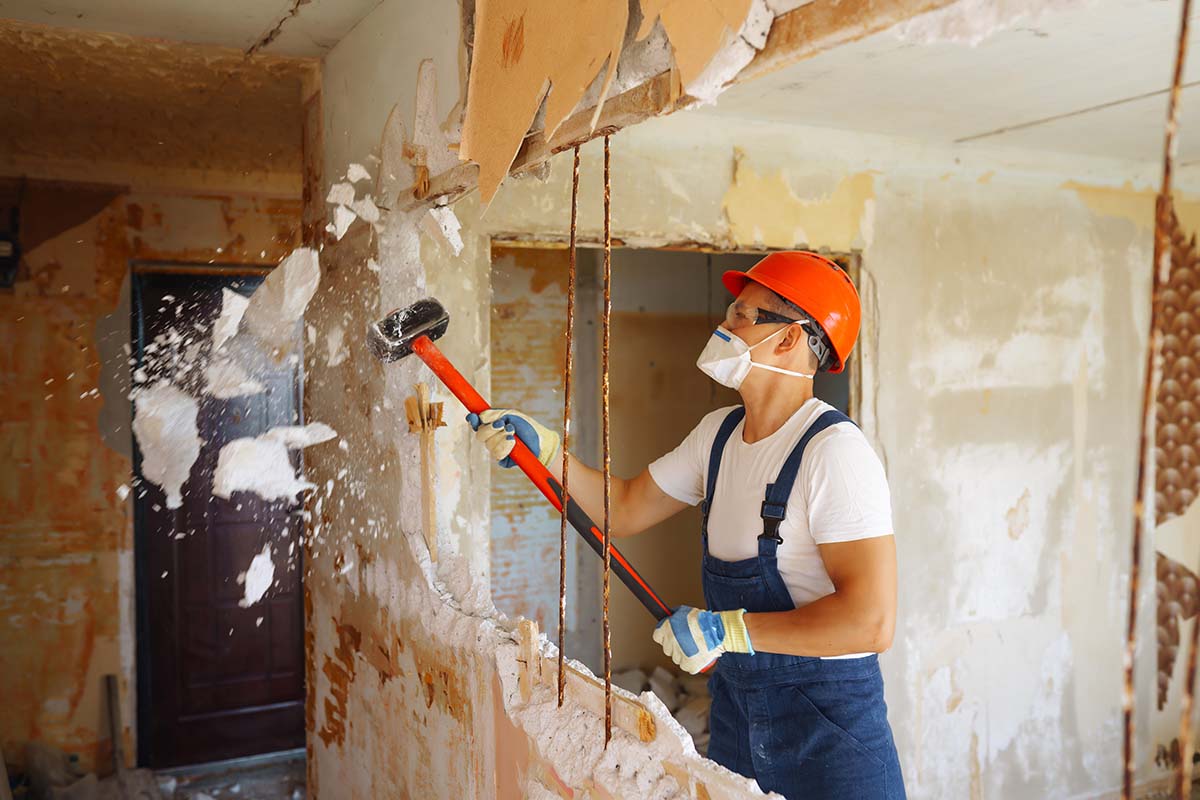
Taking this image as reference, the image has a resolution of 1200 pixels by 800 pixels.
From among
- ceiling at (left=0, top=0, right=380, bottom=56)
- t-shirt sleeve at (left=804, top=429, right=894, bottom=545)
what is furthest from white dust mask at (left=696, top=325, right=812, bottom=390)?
ceiling at (left=0, top=0, right=380, bottom=56)

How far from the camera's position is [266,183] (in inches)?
167

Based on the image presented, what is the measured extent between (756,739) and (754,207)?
169 centimetres

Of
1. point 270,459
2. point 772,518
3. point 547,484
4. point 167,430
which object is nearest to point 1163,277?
point 772,518

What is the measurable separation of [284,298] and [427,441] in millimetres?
887

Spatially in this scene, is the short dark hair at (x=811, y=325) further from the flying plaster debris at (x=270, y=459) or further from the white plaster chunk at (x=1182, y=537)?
the white plaster chunk at (x=1182, y=537)

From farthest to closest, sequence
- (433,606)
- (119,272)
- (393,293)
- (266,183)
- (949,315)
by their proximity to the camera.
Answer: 1. (266,183)
2. (119,272)
3. (949,315)
4. (393,293)
5. (433,606)

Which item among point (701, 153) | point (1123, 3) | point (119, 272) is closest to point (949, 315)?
point (701, 153)

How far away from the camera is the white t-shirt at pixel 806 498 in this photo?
5.28 feet

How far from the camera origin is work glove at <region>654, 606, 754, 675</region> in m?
1.53

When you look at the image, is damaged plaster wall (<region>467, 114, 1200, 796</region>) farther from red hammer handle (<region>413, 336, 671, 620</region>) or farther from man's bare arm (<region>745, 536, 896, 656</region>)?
man's bare arm (<region>745, 536, 896, 656</region>)

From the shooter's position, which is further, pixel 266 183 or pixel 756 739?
pixel 266 183

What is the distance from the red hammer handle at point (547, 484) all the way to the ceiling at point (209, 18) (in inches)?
36.6

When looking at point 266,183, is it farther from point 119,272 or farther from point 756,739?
point 756,739

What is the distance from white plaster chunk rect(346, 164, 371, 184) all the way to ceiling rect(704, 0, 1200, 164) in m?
1.03
